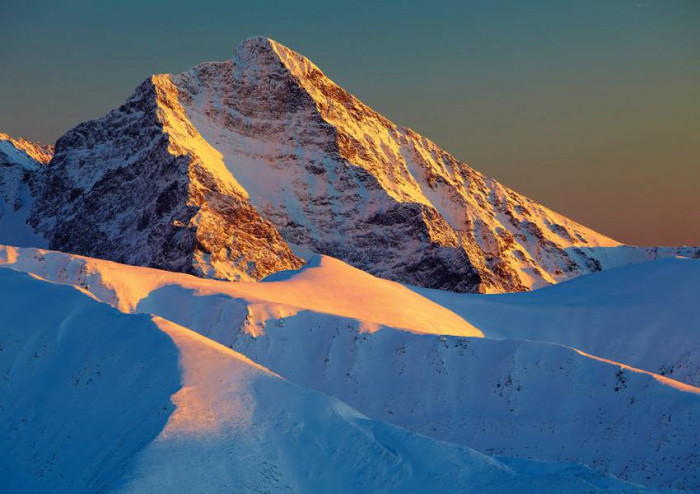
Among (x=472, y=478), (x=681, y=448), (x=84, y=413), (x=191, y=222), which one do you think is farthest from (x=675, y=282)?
(x=191, y=222)

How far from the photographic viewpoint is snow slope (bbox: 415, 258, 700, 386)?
3782 inches

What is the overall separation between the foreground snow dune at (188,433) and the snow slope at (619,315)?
4524 cm

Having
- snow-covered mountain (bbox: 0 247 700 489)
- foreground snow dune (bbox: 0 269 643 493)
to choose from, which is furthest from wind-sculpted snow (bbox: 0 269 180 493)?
snow-covered mountain (bbox: 0 247 700 489)

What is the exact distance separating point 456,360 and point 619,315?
29706 millimetres

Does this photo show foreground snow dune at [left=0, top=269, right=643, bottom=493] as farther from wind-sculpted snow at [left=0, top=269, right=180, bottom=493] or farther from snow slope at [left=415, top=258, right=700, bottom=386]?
snow slope at [left=415, top=258, right=700, bottom=386]

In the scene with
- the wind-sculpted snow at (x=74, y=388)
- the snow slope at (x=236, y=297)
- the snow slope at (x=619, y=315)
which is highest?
the snow slope at (x=619, y=315)

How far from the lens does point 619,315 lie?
104562 mm

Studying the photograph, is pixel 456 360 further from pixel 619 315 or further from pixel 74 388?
pixel 74 388

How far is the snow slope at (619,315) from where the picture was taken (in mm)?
96062

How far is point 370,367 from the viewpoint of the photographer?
83875 millimetres

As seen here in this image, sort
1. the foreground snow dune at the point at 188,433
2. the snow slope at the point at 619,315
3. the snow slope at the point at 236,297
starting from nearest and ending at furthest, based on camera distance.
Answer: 1. the foreground snow dune at the point at 188,433
2. the snow slope at the point at 236,297
3. the snow slope at the point at 619,315

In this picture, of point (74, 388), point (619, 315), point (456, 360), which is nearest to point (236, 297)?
point (456, 360)

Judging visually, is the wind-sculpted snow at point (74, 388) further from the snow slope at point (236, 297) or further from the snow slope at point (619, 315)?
the snow slope at point (619, 315)

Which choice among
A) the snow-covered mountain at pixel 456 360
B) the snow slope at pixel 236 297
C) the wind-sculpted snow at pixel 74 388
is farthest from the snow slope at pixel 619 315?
the wind-sculpted snow at pixel 74 388
